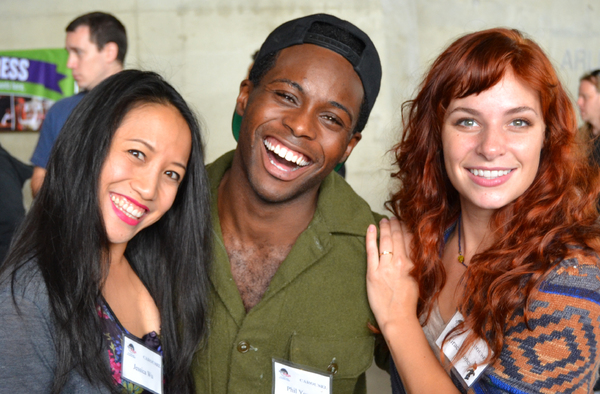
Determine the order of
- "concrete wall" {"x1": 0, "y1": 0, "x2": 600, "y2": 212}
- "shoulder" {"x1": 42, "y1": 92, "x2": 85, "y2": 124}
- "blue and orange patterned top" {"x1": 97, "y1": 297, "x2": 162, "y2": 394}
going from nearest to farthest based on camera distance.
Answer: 1. "blue and orange patterned top" {"x1": 97, "y1": 297, "x2": 162, "y2": 394}
2. "shoulder" {"x1": 42, "y1": 92, "x2": 85, "y2": 124}
3. "concrete wall" {"x1": 0, "y1": 0, "x2": 600, "y2": 212}

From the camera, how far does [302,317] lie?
1847mm

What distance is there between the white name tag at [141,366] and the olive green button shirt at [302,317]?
8.4 inches

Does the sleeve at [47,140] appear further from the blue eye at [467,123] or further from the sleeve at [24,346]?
the blue eye at [467,123]

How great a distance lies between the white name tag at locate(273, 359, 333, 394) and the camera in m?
1.76

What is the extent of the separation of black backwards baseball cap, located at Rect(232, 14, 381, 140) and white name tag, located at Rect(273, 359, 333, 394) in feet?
3.09

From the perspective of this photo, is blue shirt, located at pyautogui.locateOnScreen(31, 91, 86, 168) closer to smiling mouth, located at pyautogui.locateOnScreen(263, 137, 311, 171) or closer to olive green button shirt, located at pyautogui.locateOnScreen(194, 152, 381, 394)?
olive green button shirt, located at pyautogui.locateOnScreen(194, 152, 381, 394)

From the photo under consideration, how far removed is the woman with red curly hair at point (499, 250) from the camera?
56.2 inches

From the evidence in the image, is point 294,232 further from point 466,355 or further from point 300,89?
point 466,355

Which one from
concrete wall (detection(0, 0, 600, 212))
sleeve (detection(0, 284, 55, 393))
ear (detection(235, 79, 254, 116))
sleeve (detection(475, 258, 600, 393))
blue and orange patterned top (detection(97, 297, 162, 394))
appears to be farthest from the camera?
concrete wall (detection(0, 0, 600, 212))

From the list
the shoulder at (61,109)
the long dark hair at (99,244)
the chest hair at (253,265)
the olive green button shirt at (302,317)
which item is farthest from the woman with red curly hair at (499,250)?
the shoulder at (61,109)

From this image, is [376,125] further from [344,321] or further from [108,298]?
[108,298]

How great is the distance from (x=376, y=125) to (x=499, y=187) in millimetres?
3956

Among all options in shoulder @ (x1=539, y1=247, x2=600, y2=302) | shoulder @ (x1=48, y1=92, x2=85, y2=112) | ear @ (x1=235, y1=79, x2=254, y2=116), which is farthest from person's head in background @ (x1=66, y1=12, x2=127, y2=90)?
shoulder @ (x1=539, y1=247, x2=600, y2=302)

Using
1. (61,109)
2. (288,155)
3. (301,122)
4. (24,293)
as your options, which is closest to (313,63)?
(301,122)
